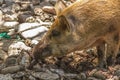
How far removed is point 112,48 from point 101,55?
0.28 m

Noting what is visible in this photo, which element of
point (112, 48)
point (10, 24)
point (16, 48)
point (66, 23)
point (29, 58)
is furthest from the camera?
point (10, 24)

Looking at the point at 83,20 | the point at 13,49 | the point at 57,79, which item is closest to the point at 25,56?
the point at 13,49

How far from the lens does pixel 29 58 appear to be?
6.96m

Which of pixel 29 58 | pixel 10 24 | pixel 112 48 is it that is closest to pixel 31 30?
pixel 10 24

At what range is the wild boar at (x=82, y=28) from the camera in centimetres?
643

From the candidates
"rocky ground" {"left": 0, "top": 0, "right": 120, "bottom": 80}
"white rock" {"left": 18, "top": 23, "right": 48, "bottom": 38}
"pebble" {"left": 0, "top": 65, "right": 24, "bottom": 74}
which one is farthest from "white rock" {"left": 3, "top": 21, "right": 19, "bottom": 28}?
"pebble" {"left": 0, "top": 65, "right": 24, "bottom": 74}

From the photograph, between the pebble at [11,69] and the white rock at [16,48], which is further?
the white rock at [16,48]

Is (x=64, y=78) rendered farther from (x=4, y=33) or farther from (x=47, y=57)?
(x=4, y=33)

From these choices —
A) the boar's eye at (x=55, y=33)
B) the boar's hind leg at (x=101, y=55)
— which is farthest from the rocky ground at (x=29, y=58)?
the boar's eye at (x=55, y=33)

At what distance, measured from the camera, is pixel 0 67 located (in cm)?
684

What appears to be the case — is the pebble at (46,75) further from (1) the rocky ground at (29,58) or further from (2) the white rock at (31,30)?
(2) the white rock at (31,30)

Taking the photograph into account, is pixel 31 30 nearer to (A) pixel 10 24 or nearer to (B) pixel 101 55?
(A) pixel 10 24

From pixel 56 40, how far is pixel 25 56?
0.77 m

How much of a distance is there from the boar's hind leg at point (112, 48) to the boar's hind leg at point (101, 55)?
94 mm
